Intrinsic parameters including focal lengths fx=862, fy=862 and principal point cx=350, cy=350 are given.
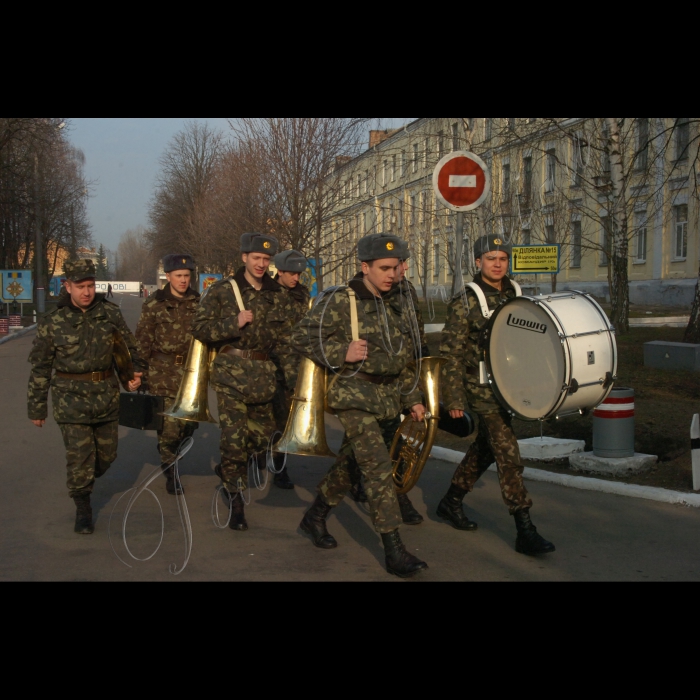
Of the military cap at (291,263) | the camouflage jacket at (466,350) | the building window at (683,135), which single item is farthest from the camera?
the building window at (683,135)

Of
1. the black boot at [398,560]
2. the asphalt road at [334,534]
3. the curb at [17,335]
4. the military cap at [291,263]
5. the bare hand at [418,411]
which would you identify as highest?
the military cap at [291,263]

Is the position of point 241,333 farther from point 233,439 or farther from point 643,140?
point 643,140

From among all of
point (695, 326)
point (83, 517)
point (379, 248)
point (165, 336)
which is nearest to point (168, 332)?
point (165, 336)

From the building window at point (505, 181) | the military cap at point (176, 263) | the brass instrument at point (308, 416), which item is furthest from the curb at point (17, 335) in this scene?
the brass instrument at point (308, 416)

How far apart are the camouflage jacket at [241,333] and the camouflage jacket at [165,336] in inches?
58.0

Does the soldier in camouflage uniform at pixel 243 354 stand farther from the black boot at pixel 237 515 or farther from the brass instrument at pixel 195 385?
the brass instrument at pixel 195 385

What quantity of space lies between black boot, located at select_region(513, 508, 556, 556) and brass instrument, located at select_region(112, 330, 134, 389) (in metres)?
3.15

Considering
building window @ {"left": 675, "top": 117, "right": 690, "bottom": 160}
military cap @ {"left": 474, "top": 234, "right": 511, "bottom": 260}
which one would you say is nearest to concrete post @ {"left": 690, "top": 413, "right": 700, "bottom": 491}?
military cap @ {"left": 474, "top": 234, "right": 511, "bottom": 260}

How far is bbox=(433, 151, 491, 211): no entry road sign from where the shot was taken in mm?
8562

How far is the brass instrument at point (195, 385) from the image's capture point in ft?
23.1

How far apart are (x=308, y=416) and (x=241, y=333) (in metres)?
1.18

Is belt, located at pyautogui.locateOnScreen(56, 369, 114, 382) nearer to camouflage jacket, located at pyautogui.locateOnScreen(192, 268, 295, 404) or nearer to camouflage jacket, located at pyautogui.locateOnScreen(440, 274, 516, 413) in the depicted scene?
camouflage jacket, located at pyautogui.locateOnScreen(192, 268, 295, 404)

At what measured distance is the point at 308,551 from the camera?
19.3 ft
